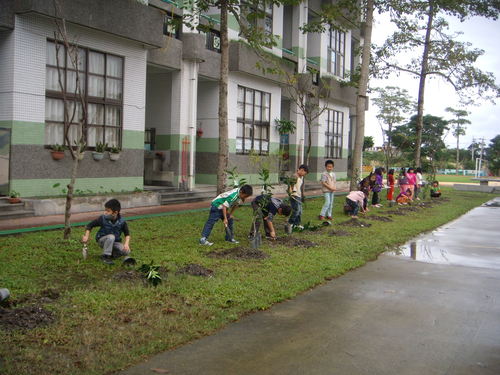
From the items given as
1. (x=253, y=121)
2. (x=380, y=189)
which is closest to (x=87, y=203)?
(x=253, y=121)

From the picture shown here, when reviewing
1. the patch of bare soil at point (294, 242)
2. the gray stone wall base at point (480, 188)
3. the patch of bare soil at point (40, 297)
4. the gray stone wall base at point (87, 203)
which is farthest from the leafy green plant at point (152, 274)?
the gray stone wall base at point (480, 188)

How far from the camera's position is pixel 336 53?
27.6 m

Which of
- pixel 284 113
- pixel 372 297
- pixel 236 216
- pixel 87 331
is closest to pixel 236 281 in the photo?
pixel 372 297

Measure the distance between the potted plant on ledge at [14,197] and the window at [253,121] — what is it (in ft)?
31.4

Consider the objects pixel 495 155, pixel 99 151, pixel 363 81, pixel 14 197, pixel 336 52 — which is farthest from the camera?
pixel 495 155

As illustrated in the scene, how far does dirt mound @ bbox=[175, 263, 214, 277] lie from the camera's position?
7.10 m

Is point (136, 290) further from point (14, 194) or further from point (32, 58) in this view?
point (32, 58)

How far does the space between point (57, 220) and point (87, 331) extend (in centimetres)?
700

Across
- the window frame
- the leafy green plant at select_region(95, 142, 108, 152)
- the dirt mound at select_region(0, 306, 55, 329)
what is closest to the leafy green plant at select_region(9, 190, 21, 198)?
the leafy green plant at select_region(95, 142, 108, 152)

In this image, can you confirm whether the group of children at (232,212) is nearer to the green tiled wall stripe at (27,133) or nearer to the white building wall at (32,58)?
the green tiled wall stripe at (27,133)

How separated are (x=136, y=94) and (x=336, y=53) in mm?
15725

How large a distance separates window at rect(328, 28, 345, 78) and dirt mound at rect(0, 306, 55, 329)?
23700mm

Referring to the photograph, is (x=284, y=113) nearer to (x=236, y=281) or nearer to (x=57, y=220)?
(x=57, y=220)

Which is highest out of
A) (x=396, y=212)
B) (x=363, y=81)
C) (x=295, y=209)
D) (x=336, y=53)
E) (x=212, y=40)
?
(x=336, y=53)
